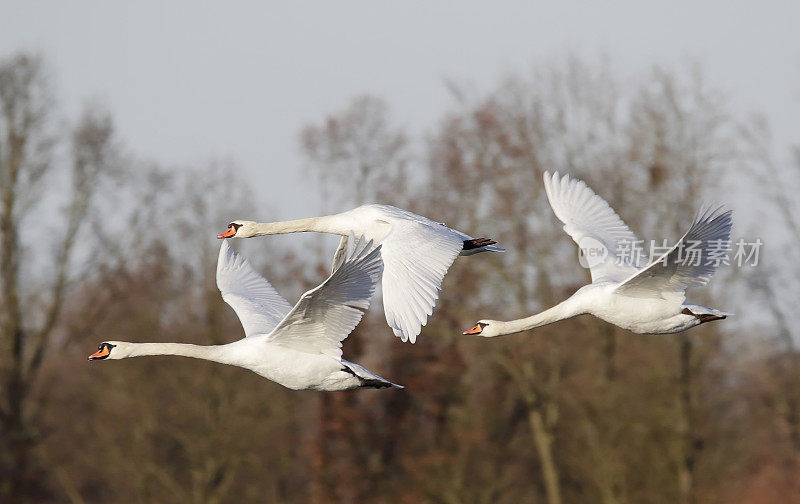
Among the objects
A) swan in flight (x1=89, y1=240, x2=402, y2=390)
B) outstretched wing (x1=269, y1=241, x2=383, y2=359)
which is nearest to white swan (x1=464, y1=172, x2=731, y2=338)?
swan in flight (x1=89, y1=240, x2=402, y2=390)

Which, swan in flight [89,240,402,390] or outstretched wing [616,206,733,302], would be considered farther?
outstretched wing [616,206,733,302]

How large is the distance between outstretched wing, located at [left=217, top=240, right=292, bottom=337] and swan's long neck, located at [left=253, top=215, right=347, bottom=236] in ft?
2.23

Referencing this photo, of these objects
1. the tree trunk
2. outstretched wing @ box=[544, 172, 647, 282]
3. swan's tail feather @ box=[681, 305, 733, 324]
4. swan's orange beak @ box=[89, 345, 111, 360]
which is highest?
outstretched wing @ box=[544, 172, 647, 282]

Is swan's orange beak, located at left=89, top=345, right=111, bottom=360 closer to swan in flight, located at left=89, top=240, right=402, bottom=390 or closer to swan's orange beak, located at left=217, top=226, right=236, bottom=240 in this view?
swan in flight, located at left=89, top=240, right=402, bottom=390

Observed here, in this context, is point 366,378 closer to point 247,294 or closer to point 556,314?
point 556,314

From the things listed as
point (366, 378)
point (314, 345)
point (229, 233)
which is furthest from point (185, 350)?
point (229, 233)

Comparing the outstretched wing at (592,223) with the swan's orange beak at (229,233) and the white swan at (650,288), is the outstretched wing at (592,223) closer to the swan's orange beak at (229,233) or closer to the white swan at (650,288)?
the white swan at (650,288)

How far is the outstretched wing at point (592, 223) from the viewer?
13.5 metres

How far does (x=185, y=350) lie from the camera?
36.4 ft

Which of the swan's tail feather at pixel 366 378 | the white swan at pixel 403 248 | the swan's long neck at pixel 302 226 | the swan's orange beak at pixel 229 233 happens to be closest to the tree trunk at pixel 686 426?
the white swan at pixel 403 248

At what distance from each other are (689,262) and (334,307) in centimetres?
370

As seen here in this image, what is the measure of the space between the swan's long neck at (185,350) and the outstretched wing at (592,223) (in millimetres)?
4642

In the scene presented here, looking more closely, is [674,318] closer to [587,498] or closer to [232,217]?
[587,498]

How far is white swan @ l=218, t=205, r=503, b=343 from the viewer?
9625 mm
